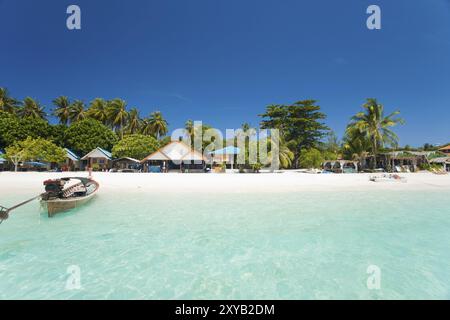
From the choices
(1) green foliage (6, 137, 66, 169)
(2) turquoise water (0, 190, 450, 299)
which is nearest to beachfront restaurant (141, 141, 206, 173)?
(1) green foliage (6, 137, 66, 169)

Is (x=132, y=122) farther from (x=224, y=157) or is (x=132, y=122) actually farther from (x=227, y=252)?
(x=227, y=252)

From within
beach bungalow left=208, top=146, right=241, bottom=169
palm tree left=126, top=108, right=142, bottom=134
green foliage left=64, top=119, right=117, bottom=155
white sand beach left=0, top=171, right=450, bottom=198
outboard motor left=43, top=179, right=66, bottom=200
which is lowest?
white sand beach left=0, top=171, right=450, bottom=198

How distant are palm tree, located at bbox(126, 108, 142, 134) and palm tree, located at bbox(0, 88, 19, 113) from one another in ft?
60.2

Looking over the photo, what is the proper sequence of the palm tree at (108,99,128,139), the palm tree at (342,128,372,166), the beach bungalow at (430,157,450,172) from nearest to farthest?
1. the beach bungalow at (430,157,450,172)
2. the palm tree at (342,128,372,166)
3. the palm tree at (108,99,128,139)

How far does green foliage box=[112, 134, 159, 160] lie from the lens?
30.9m

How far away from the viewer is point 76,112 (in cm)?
4319

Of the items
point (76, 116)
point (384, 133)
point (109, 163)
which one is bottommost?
point (109, 163)

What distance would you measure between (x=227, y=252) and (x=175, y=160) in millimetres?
23455

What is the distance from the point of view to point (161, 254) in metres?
5.00

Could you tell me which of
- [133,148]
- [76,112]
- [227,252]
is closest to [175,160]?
[133,148]

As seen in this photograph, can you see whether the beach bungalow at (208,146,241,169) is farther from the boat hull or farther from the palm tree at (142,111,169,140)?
the boat hull
